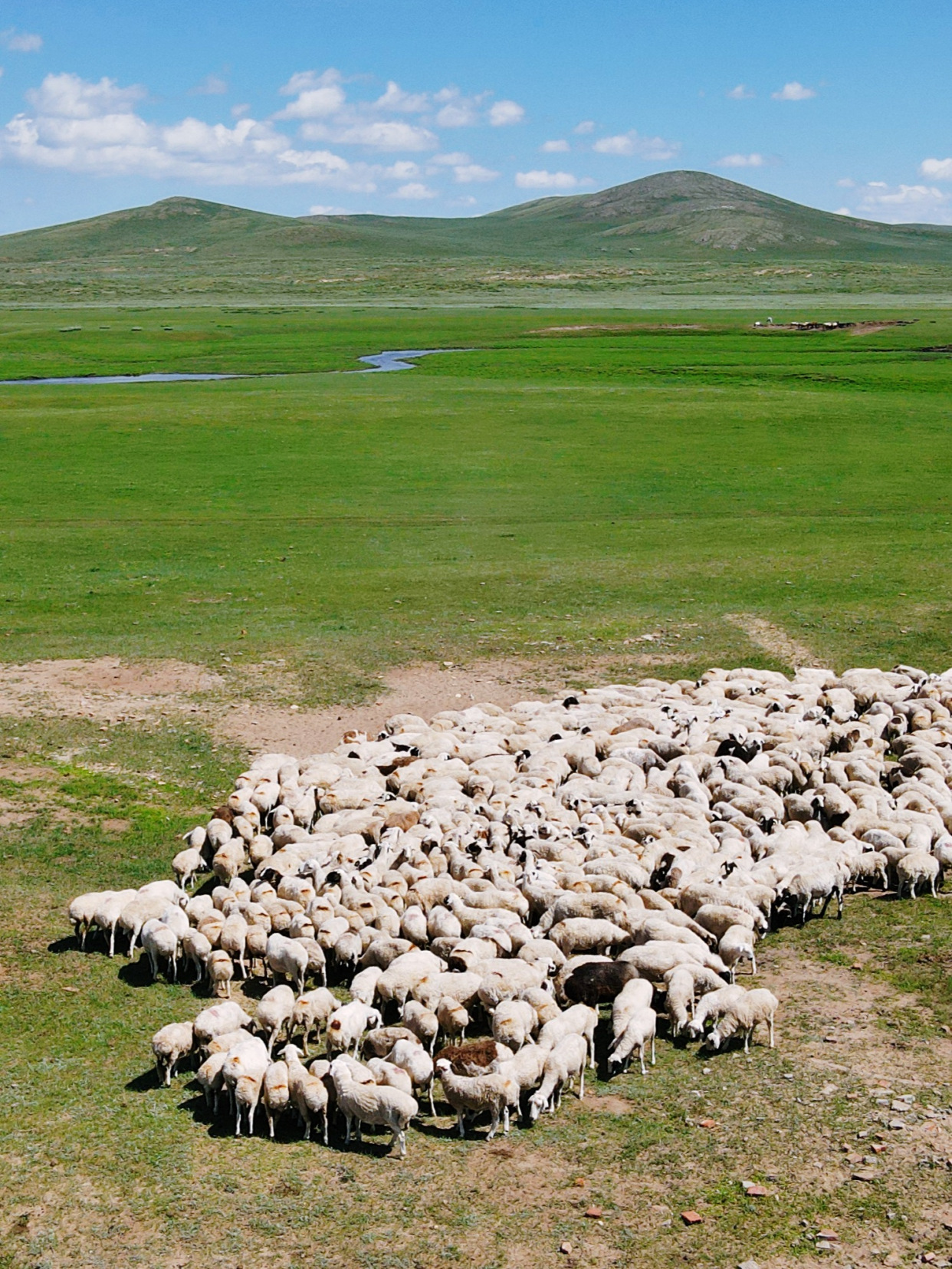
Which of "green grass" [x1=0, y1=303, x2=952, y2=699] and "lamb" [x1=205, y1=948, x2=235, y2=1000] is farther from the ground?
"green grass" [x1=0, y1=303, x2=952, y2=699]

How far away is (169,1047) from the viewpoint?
376 inches

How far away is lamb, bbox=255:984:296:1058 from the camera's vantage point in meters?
10.1

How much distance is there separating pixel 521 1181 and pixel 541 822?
5242 mm

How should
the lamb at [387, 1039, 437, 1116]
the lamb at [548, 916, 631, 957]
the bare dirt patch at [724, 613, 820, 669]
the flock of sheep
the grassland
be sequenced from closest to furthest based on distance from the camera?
the grassland, the lamb at [387, 1039, 437, 1116], the flock of sheep, the lamb at [548, 916, 631, 957], the bare dirt patch at [724, 613, 820, 669]

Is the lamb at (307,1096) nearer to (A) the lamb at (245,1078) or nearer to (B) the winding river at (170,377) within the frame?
(A) the lamb at (245,1078)

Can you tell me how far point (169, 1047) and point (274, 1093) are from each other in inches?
43.9

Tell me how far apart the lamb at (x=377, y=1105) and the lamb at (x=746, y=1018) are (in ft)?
8.55

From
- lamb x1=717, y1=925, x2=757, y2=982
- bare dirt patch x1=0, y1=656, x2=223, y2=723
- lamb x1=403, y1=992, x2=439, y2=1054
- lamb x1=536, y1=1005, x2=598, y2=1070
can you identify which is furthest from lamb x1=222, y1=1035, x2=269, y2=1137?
bare dirt patch x1=0, y1=656, x2=223, y2=723

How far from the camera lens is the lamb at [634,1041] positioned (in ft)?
31.6

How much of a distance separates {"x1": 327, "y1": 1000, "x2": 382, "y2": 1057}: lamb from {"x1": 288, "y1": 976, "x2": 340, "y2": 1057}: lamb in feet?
0.83

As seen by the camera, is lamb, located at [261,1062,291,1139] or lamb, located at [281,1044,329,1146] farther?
lamb, located at [261,1062,291,1139]

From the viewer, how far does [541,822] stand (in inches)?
522

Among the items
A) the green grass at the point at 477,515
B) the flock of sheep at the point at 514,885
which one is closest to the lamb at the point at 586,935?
the flock of sheep at the point at 514,885

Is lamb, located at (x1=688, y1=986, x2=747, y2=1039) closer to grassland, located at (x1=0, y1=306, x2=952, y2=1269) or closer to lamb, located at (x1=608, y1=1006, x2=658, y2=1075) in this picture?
grassland, located at (x1=0, y1=306, x2=952, y2=1269)
